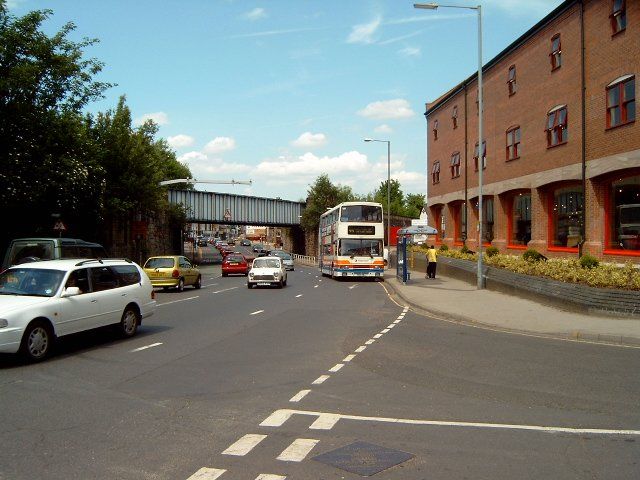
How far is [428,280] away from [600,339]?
19.7m

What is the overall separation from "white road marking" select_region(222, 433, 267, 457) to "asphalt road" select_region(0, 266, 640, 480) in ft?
0.06

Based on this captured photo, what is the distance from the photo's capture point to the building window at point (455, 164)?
135 feet

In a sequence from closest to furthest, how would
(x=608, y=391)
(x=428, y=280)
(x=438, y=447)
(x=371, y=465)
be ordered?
(x=371, y=465) < (x=438, y=447) < (x=608, y=391) < (x=428, y=280)

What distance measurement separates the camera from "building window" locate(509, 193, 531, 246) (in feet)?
101

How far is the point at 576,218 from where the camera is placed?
25547 mm

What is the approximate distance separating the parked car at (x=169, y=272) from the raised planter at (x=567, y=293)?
13321 mm

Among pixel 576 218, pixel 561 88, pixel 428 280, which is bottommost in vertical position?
pixel 428 280

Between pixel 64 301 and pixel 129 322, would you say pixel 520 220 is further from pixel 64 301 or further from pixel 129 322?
pixel 64 301

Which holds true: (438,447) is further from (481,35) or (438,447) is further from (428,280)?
(428,280)

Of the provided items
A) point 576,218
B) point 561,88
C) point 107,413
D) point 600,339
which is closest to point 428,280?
point 576,218

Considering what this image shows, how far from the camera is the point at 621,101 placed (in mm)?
22188

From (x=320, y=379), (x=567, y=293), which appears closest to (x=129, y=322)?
(x=320, y=379)

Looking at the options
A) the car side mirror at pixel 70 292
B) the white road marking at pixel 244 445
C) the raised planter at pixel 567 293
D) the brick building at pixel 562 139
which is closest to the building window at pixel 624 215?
the brick building at pixel 562 139

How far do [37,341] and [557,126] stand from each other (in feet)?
78.4
